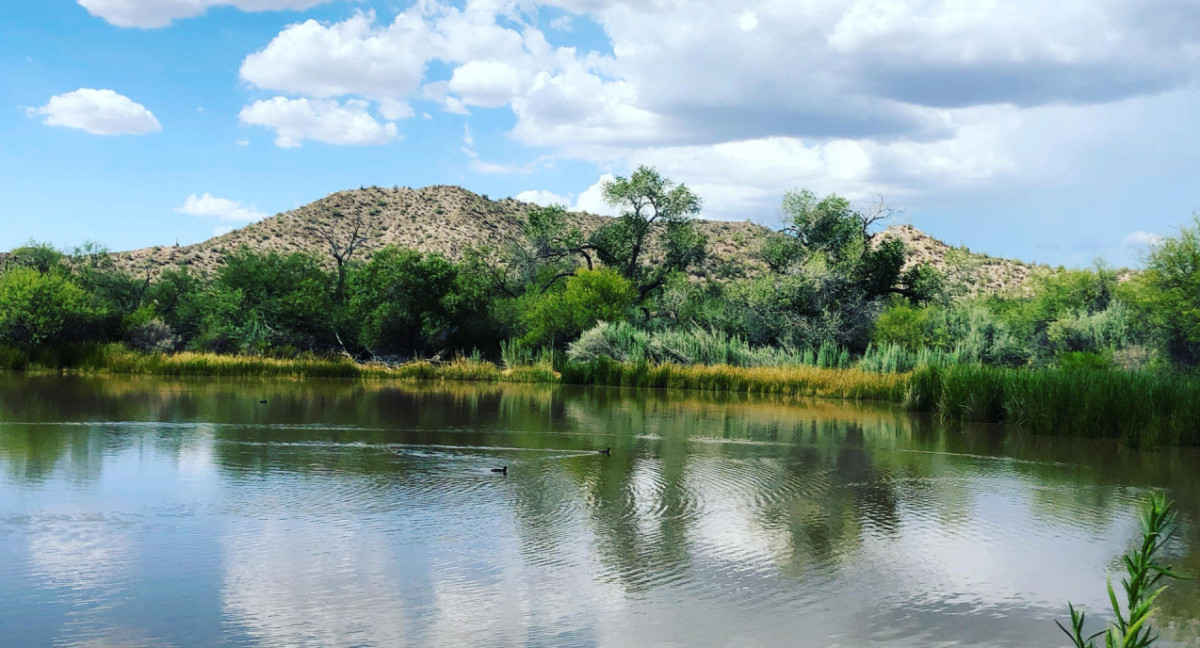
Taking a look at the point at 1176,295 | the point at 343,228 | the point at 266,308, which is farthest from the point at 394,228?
the point at 1176,295

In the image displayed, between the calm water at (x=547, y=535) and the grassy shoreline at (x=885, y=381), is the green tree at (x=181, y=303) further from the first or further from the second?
the calm water at (x=547, y=535)

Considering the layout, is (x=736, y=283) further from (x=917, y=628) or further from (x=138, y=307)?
(x=917, y=628)

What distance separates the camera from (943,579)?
916 centimetres

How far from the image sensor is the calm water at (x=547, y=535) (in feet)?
24.3

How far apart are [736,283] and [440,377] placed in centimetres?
1541

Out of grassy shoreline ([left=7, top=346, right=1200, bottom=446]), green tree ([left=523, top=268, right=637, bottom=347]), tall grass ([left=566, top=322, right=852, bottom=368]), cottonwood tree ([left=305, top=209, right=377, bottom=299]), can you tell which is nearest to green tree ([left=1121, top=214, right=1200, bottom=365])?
grassy shoreline ([left=7, top=346, right=1200, bottom=446])

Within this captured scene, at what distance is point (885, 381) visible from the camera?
31.9m

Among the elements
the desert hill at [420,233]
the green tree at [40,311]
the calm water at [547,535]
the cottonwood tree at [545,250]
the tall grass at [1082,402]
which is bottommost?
the calm water at [547,535]

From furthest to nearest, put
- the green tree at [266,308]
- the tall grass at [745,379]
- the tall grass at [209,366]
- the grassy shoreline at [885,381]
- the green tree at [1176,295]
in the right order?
1. the green tree at [266,308]
2. the tall grass at [209,366]
3. the tall grass at [745,379]
4. the green tree at [1176,295]
5. the grassy shoreline at [885,381]

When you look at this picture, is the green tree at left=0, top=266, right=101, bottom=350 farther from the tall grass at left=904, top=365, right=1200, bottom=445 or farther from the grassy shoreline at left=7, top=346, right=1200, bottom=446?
the tall grass at left=904, top=365, right=1200, bottom=445

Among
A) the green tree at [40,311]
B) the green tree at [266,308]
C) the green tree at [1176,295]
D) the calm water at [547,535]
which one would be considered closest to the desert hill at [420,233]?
the green tree at [266,308]

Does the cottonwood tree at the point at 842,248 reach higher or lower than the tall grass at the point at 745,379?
higher

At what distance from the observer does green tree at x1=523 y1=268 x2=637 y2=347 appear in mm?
42094

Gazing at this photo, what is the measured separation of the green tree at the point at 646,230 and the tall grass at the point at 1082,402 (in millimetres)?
26374
